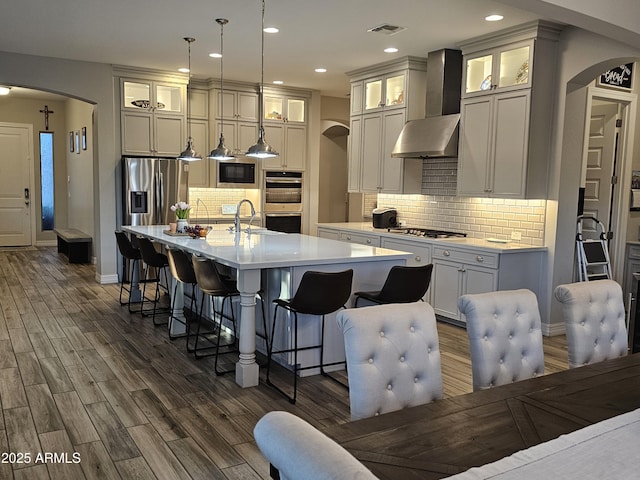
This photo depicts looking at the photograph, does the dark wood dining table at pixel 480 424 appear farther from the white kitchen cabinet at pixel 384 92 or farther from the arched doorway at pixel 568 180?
the white kitchen cabinet at pixel 384 92

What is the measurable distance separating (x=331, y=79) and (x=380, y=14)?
A: 320 centimetres

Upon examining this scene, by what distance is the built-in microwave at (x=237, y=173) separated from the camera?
26.8 ft

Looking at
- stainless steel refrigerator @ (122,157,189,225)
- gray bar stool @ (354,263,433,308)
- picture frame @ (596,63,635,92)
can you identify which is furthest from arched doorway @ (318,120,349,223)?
gray bar stool @ (354,263,433,308)

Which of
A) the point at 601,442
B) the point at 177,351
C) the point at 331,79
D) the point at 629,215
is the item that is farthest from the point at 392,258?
the point at 331,79

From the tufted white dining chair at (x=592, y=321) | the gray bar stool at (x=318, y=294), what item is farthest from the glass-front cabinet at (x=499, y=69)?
the tufted white dining chair at (x=592, y=321)

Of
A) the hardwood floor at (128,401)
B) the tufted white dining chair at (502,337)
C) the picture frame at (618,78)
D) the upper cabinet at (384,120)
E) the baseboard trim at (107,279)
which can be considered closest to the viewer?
the tufted white dining chair at (502,337)

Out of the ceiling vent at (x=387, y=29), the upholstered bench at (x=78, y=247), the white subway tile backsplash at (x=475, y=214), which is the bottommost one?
the upholstered bench at (x=78, y=247)

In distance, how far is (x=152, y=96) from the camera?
761 cm

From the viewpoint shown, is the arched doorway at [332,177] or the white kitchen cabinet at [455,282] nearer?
the white kitchen cabinet at [455,282]

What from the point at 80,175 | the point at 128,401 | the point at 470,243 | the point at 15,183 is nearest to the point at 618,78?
the point at 470,243

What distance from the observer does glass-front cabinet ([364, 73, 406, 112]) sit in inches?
259

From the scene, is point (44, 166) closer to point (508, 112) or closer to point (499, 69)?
point (499, 69)

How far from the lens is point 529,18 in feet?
15.7

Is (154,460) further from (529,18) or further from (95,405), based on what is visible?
(529,18)
